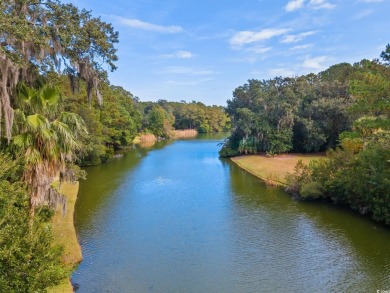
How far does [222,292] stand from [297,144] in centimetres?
3709

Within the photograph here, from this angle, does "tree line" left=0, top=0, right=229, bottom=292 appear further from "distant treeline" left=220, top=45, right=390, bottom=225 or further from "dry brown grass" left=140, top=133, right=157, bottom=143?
"dry brown grass" left=140, top=133, right=157, bottom=143

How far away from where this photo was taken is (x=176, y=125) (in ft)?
382

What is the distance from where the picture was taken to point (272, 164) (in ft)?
128

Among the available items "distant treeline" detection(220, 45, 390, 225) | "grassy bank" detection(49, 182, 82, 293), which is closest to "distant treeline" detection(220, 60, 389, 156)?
"distant treeline" detection(220, 45, 390, 225)

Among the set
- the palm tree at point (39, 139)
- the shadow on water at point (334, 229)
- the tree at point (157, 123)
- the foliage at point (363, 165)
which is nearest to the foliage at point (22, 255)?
the palm tree at point (39, 139)

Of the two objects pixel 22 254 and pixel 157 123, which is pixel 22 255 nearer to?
pixel 22 254

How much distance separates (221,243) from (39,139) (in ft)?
33.4

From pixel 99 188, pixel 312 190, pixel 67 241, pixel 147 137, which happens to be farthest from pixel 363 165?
pixel 147 137

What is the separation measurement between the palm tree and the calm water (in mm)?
4452

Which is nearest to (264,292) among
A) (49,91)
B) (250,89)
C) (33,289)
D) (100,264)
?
(100,264)

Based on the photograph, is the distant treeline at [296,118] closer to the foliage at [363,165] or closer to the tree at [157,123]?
the foliage at [363,165]

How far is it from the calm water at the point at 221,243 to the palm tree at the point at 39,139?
A: 4.45 m

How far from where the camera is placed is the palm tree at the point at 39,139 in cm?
1093

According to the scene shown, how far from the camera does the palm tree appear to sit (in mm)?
10934
